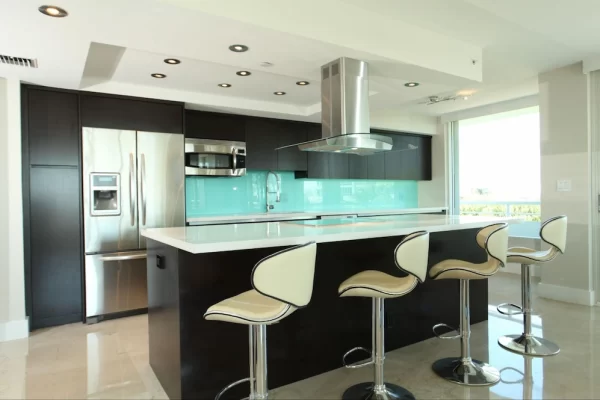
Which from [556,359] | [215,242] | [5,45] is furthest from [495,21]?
[5,45]

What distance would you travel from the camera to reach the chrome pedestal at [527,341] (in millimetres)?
2859

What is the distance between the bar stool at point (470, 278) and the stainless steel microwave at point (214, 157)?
304 centimetres

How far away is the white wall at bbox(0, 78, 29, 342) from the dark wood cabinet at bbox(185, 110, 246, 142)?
5.63 ft

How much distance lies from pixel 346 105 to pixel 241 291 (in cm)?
167

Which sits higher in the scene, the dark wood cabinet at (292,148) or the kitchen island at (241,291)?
the dark wood cabinet at (292,148)

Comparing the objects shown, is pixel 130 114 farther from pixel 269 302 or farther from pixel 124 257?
pixel 269 302

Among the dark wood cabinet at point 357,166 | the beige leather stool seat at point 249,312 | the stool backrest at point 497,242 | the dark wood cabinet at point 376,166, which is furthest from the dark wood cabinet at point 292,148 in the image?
the beige leather stool seat at point 249,312

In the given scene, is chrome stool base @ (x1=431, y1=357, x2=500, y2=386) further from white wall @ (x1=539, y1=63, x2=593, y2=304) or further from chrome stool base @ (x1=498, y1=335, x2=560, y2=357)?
white wall @ (x1=539, y1=63, x2=593, y2=304)

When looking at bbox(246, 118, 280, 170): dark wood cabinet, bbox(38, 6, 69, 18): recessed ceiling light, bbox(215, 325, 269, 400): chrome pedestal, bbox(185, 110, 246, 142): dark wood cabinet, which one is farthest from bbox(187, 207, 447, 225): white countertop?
bbox(215, 325, 269, 400): chrome pedestal

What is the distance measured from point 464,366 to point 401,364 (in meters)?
0.41

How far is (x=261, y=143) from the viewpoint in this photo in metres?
5.20

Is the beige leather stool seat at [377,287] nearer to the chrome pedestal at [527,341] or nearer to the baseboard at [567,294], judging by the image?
the chrome pedestal at [527,341]

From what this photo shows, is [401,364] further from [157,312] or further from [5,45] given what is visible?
[5,45]

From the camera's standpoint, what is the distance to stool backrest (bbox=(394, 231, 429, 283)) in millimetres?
2057
